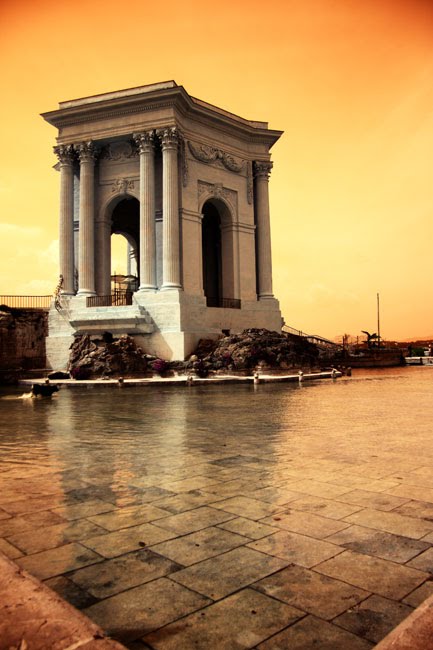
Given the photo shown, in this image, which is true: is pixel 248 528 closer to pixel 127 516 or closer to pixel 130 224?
pixel 127 516

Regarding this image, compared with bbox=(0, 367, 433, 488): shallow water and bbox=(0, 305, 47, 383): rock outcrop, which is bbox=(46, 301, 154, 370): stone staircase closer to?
bbox=(0, 305, 47, 383): rock outcrop

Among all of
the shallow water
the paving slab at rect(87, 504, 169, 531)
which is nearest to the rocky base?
the shallow water

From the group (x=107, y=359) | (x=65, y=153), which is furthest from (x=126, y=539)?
(x=65, y=153)

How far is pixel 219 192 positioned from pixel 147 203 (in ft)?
18.6

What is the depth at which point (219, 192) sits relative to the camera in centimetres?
3444

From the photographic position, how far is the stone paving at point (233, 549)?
265 cm

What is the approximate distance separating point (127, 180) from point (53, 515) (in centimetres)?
3072

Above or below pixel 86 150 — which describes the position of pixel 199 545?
below

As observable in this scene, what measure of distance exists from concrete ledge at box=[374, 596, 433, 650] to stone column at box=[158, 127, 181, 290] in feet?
93.7

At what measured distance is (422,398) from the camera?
50.5ft

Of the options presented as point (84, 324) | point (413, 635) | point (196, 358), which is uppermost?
point (84, 324)

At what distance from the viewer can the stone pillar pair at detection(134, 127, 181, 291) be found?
3056 centimetres

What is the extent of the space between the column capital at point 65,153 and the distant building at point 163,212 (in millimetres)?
64

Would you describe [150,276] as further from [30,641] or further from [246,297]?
[30,641]
